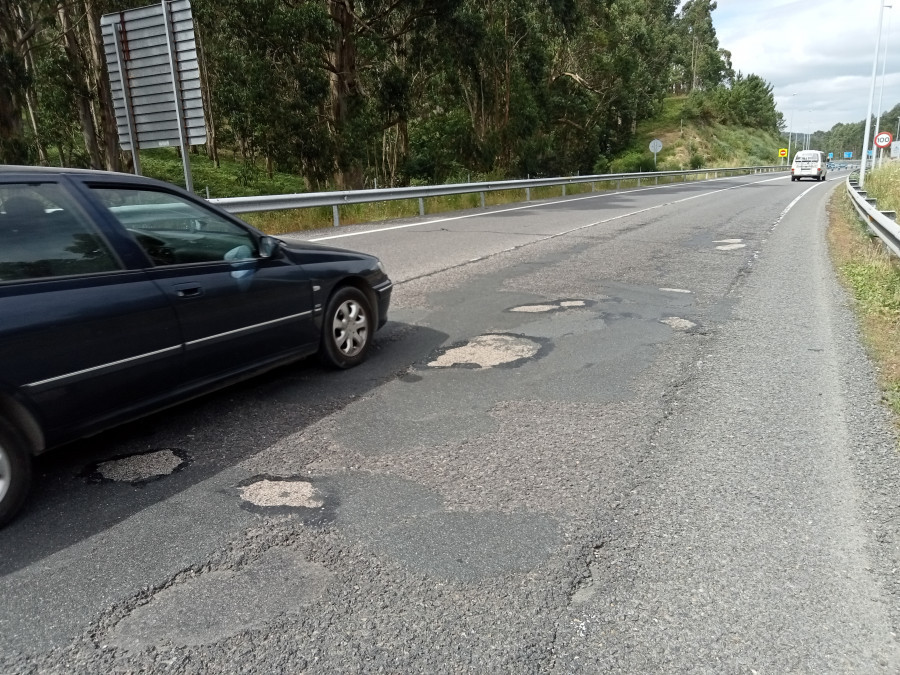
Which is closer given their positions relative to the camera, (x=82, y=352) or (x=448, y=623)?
(x=448, y=623)

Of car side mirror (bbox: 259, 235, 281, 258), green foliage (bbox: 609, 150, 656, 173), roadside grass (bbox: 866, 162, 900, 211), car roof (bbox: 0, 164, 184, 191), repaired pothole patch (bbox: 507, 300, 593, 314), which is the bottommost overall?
repaired pothole patch (bbox: 507, 300, 593, 314)

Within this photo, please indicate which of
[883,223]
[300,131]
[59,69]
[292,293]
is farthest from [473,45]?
[292,293]

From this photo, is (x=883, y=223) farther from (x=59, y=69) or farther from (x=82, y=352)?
(x=59, y=69)

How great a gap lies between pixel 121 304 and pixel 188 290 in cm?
44

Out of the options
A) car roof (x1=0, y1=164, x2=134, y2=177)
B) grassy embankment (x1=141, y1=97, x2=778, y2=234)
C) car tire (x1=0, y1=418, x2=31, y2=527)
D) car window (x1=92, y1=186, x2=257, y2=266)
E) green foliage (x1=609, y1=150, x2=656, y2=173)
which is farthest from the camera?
green foliage (x1=609, y1=150, x2=656, y2=173)

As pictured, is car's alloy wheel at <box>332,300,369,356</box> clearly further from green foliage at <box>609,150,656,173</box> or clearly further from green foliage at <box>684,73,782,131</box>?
green foliage at <box>684,73,782,131</box>

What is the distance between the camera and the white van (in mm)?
47000

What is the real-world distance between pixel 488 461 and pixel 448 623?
1273 mm

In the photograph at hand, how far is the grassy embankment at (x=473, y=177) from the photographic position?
15.7m

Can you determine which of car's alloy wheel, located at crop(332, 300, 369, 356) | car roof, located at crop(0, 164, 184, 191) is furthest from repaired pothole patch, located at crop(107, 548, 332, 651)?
car's alloy wheel, located at crop(332, 300, 369, 356)

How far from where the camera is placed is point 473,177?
109 ft

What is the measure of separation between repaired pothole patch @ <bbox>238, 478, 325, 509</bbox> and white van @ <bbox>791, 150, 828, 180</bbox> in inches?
2013

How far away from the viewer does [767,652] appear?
2.21 m

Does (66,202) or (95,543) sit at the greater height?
(66,202)
